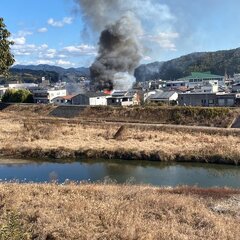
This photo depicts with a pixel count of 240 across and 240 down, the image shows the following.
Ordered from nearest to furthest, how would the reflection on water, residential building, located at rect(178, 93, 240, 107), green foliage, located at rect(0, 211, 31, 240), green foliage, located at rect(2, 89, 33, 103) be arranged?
green foliage, located at rect(0, 211, 31, 240) → the reflection on water → residential building, located at rect(178, 93, 240, 107) → green foliage, located at rect(2, 89, 33, 103)

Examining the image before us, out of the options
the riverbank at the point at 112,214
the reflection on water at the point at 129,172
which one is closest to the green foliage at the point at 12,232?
the riverbank at the point at 112,214

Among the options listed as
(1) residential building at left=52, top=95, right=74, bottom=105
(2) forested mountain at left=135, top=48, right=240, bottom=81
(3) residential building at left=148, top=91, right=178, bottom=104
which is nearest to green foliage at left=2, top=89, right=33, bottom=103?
(1) residential building at left=52, top=95, right=74, bottom=105

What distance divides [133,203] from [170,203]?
3.33 ft

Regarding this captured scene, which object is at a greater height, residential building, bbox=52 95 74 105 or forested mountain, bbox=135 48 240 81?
forested mountain, bbox=135 48 240 81

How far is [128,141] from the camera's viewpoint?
30141 millimetres

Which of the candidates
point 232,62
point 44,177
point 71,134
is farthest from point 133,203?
point 232,62

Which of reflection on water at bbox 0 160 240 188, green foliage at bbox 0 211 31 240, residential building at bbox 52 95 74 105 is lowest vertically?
reflection on water at bbox 0 160 240 188

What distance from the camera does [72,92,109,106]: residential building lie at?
54125mm

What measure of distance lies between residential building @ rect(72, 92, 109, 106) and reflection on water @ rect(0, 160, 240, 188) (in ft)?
94.9

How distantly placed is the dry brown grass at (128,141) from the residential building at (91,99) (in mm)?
15802

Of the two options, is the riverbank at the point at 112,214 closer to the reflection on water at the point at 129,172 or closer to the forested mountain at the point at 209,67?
the reflection on water at the point at 129,172

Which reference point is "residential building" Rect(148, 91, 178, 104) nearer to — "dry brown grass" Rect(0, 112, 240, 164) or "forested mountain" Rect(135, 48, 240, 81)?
"dry brown grass" Rect(0, 112, 240, 164)

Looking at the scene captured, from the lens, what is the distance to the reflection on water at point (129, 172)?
20234 mm

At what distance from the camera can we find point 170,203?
11055 mm
